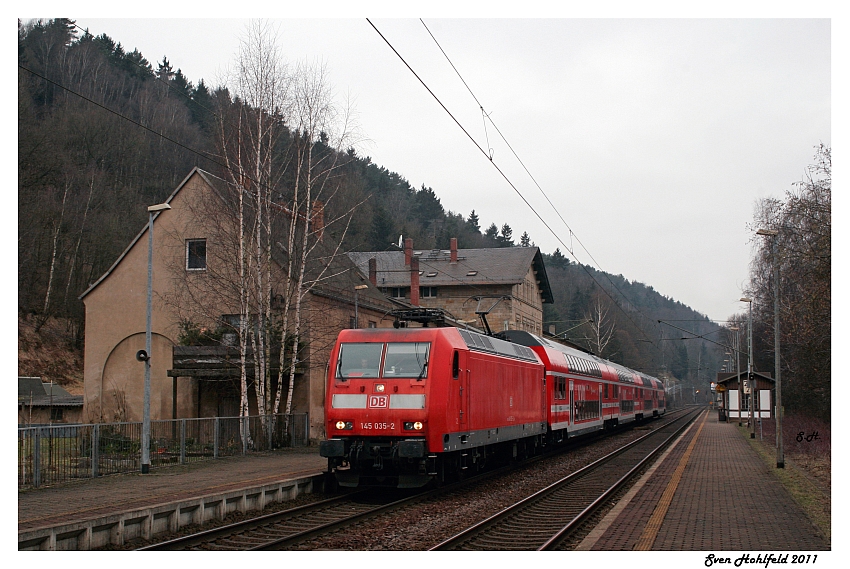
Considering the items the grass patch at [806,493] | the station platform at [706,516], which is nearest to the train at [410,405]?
the station platform at [706,516]

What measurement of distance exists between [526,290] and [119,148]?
30318mm

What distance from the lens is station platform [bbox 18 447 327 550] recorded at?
999 centimetres

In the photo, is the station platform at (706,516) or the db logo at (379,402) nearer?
the station platform at (706,516)

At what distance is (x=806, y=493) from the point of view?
50.0ft

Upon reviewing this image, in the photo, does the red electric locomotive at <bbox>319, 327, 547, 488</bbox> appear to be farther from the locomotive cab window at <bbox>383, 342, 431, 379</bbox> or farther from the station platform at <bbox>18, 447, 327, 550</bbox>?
the station platform at <bbox>18, 447, 327, 550</bbox>

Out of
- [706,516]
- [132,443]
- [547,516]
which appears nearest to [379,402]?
[547,516]

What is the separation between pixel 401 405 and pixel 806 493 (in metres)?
7.64

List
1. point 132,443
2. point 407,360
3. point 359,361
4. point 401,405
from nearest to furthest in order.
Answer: point 401,405 → point 407,360 → point 359,361 → point 132,443

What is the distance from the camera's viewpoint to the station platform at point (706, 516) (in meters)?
10.1

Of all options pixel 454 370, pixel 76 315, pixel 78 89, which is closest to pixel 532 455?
pixel 454 370

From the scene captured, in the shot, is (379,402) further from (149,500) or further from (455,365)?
(149,500)

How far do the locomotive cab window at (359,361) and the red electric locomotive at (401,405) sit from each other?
19mm

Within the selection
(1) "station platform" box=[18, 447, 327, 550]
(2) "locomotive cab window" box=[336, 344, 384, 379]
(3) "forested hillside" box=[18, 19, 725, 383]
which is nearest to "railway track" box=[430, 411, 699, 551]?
(2) "locomotive cab window" box=[336, 344, 384, 379]

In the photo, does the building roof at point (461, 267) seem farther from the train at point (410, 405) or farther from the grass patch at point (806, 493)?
the train at point (410, 405)
